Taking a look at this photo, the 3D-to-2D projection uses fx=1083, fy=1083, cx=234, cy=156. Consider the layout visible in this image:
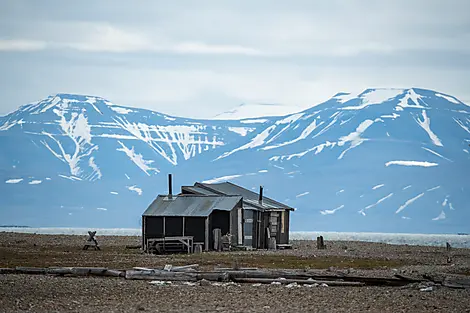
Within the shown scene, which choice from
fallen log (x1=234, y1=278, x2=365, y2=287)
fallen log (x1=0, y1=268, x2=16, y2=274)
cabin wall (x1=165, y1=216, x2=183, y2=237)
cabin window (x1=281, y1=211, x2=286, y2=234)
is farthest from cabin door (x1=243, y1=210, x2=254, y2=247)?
fallen log (x1=234, y1=278, x2=365, y2=287)

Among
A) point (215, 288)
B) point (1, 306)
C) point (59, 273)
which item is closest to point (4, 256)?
point (59, 273)

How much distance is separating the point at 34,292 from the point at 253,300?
267 inches

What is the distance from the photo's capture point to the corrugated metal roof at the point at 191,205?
67.9 metres

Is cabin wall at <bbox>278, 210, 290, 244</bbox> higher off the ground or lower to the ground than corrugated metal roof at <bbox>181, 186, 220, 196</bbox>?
lower

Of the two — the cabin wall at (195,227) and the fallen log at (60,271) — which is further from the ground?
the cabin wall at (195,227)

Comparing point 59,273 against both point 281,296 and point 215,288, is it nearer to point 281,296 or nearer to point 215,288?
point 215,288

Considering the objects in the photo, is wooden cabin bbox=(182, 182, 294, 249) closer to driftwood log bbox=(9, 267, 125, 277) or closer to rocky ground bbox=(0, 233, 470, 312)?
rocky ground bbox=(0, 233, 470, 312)

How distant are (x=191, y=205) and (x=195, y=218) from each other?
5.94ft

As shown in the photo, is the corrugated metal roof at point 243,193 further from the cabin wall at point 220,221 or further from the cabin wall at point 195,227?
the cabin wall at point 195,227

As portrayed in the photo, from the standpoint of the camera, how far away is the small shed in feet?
221

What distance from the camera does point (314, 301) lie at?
32094 mm

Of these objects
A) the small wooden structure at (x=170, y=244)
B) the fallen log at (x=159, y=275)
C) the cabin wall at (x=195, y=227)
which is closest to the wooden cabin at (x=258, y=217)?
the cabin wall at (x=195, y=227)

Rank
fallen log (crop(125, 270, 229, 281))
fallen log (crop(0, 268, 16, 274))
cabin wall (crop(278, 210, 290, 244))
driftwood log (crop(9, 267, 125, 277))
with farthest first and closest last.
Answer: cabin wall (crop(278, 210, 290, 244)) → fallen log (crop(0, 268, 16, 274)) → driftwood log (crop(9, 267, 125, 277)) → fallen log (crop(125, 270, 229, 281))

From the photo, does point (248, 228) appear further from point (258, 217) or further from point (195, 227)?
point (195, 227)
